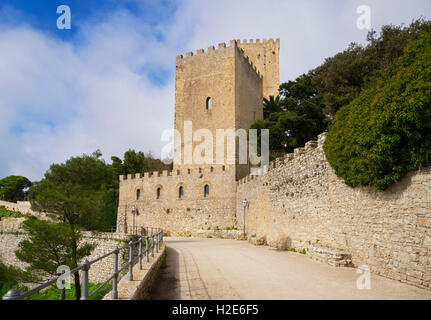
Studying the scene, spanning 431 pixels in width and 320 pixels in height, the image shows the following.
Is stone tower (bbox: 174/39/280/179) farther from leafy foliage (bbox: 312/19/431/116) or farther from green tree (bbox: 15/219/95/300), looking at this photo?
green tree (bbox: 15/219/95/300)

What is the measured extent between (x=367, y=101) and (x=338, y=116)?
1.47 m

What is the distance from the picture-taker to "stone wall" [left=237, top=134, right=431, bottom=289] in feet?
19.1

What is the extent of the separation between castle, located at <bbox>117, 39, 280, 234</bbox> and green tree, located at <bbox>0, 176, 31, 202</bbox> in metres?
52.2

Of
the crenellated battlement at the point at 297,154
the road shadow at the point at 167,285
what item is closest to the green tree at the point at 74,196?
the crenellated battlement at the point at 297,154

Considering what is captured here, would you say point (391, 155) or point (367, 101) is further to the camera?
point (367, 101)

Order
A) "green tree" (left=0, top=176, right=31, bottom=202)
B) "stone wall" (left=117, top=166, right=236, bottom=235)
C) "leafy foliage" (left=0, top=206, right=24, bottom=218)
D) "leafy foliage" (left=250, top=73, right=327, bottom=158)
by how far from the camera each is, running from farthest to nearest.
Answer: "green tree" (left=0, top=176, right=31, bottom=202)
"leafy foliage" (left=0, top=206, right=24, bottom=218)
"stone wall" (left=117, top=166, right=236, bottom=235)
"leafy foliage" (left=250, top=73, right=327, bottom=158)

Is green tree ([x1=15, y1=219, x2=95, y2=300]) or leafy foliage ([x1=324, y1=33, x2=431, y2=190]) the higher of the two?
leafy foliage ([x1=324, y1=33, x2=431, y2=190])

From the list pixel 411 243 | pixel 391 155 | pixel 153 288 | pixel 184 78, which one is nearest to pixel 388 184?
pixel 391 155

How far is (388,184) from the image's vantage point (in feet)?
21.6

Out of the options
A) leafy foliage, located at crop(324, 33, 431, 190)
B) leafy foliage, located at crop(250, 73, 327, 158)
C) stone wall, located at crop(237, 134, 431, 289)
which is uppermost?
leafy foliage, located at crop(250, 73, 327, 158)

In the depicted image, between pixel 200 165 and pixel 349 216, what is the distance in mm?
20565

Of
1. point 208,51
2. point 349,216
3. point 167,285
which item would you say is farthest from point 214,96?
point 167,285

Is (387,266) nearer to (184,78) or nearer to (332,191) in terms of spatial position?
A: (332,191)

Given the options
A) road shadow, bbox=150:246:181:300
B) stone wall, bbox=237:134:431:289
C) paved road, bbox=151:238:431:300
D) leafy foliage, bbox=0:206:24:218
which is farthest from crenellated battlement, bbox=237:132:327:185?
leafy foliage, bbox=0:206:24:218
